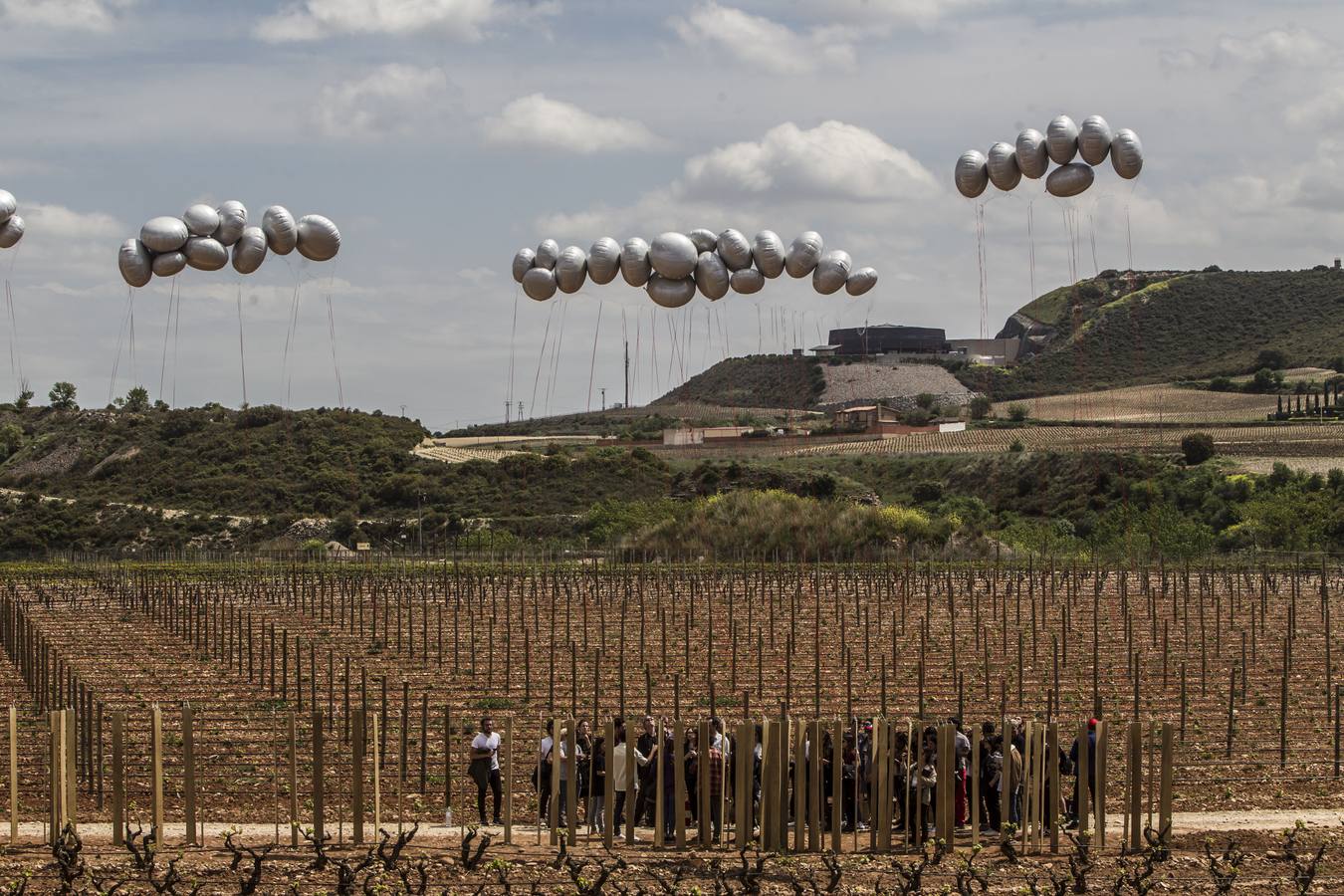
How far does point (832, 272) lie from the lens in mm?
21203

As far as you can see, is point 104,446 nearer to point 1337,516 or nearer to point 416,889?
point 1337,516

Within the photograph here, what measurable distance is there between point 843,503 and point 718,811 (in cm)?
3358

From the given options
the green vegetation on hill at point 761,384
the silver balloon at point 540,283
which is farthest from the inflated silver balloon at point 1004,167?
the green vegetation on hill at point 761,384

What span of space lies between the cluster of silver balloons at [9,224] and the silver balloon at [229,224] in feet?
6.85

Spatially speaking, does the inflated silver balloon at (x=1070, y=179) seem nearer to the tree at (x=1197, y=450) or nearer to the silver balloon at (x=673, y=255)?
the silver balloon at (x=673, y=255)

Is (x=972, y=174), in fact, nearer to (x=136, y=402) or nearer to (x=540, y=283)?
(x=540, y=283)

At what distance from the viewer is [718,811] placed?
1256 centimetres

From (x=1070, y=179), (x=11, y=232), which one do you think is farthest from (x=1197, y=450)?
(x=11, y=232)

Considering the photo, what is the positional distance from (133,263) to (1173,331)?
73.7 m

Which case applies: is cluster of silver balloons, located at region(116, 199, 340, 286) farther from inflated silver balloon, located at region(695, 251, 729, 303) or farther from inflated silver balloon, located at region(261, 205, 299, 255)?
inflated silver balloon, located at region(695, 251, 729, 303)

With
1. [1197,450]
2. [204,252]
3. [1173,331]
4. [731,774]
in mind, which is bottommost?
[731,774]

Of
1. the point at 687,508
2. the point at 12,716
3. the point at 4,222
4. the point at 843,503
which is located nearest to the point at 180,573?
the point at 687,508

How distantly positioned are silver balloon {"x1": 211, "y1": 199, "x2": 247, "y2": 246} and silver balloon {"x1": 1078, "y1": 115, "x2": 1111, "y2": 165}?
31.3 feet

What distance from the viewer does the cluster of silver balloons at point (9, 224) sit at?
18.3m
